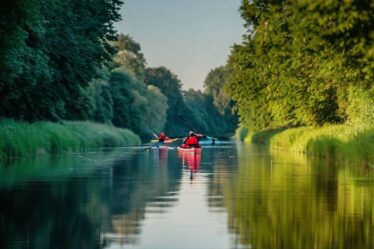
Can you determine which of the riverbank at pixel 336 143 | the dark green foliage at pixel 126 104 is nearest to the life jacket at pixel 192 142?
the riverbank at pixel 336 143

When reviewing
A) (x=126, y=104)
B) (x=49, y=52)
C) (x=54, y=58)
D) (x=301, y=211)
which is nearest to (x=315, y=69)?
(x=49, y=52)

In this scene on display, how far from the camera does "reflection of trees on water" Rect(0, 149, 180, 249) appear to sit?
15789 millimetres

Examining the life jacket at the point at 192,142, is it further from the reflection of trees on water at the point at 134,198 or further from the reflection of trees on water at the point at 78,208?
the reflection of trees on water at the point at 78,208

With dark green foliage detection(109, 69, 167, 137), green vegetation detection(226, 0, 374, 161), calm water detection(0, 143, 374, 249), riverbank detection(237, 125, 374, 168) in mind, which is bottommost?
calm water detection(0, 143, 374, 249)

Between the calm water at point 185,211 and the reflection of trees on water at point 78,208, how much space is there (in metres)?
0.02

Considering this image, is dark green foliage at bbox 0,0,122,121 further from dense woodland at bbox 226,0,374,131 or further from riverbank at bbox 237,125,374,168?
riverbank at bbox 237,125,374,168

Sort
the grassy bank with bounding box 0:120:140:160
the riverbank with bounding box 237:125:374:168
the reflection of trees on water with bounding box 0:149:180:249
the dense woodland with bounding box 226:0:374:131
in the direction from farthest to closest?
the grassy bank with bounding box 0:120:140:160 → the riverbank with bounding box 237:125:374:168 → the dense woodland with bounding box 226:0:374:131 → the reflection of trees on water with bounding box 0:149:180:249

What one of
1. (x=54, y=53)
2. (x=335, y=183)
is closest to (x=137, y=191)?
(x=335, y=183)

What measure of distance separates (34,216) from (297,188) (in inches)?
430

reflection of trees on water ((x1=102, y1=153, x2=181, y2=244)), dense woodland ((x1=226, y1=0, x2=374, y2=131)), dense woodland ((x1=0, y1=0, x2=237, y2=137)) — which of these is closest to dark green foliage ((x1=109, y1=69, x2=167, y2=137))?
dense woodland ((x1=226, y1=0, x2=374, y2=131))

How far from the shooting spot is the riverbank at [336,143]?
42312 millimetres

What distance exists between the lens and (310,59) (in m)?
45.9

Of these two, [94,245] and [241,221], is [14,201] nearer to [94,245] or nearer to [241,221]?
[241,221]

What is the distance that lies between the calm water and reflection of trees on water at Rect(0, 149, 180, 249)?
0.02 m
